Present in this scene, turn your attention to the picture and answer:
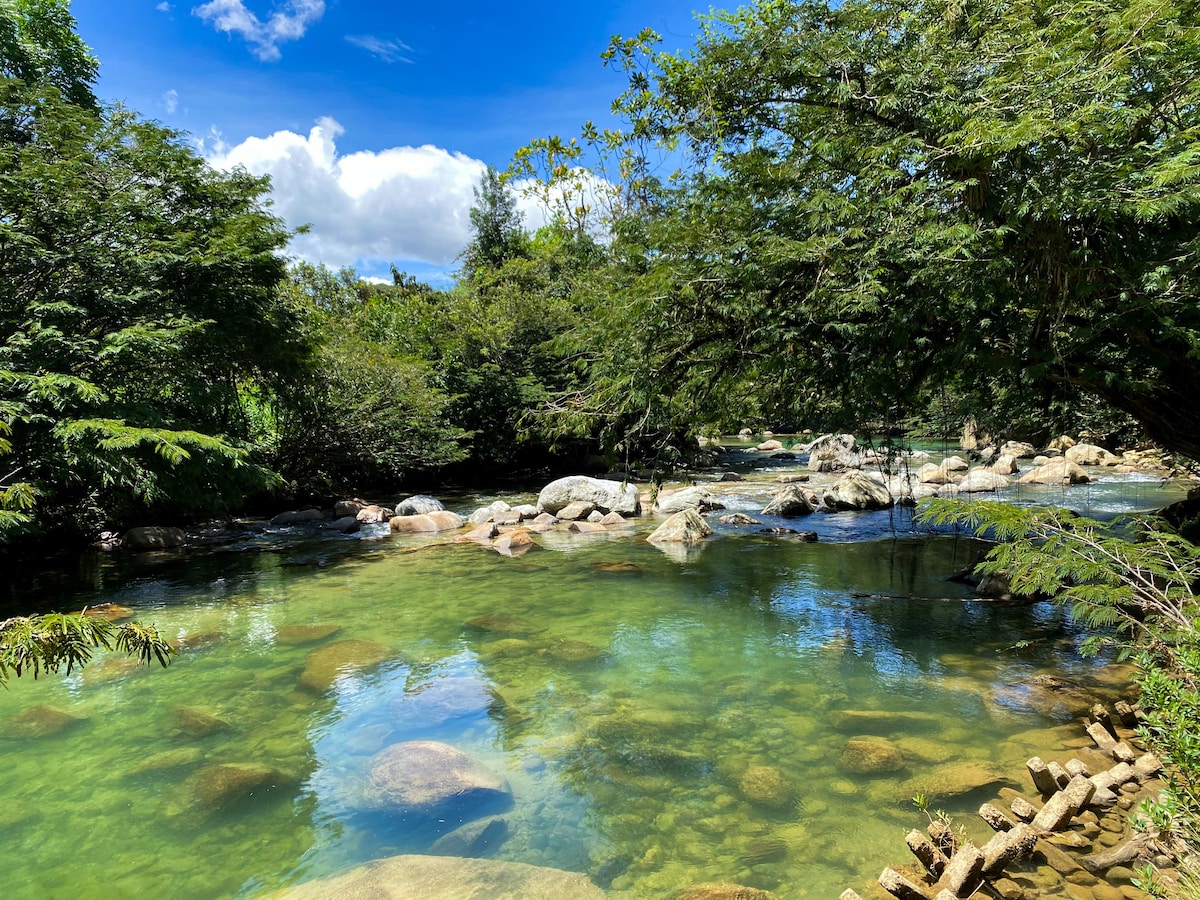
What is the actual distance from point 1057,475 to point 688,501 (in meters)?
9.85

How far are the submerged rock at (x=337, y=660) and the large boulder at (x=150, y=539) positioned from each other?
818 centimetres

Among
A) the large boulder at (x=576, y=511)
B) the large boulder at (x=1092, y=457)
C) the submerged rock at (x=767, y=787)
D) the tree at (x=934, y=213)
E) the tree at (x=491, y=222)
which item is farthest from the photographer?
the tree at (x=491, y=222)

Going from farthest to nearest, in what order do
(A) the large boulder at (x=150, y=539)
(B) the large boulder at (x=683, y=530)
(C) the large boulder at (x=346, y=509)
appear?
(C) the large boulder at (x=346, y=509) → (A) the large boulder at (x=150, y=539) → (B) the large boulder at (x=683, y=530)

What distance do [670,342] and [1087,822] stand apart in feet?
21.3

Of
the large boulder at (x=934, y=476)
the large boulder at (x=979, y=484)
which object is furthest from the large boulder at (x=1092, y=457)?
the large boulder at (x=979, y=484)

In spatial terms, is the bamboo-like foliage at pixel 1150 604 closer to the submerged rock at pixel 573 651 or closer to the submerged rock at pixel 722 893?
the submerged rock at pixel 722 893

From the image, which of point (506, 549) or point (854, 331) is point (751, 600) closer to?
point (854, 331)

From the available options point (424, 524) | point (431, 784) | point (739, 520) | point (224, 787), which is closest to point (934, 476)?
point (739, 520)

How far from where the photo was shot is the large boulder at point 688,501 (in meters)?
17.0

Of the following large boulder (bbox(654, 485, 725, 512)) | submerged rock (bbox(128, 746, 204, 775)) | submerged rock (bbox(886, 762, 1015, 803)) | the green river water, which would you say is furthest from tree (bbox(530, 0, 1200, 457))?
large boulder (bbox(654, 485, 725, 512))

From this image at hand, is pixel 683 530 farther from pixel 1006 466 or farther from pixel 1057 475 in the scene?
pixel 1006 466

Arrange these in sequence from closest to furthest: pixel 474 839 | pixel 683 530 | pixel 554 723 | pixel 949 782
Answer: pixel 474 839 → pixel 949 782 → pixel 554 723 → pixel 683 530

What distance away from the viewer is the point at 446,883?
3.67m

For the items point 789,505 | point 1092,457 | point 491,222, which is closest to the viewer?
point 789,505
